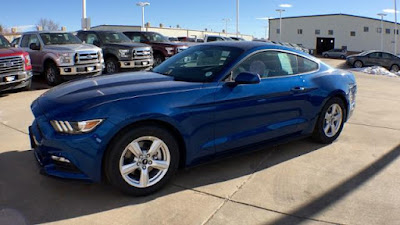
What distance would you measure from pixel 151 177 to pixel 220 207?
780 millimetres

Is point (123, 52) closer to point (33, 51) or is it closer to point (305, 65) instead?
point (33, 51)

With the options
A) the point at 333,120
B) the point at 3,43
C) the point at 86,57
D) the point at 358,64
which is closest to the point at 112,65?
the point at 86,57

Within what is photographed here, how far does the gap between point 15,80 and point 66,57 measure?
6.03ft

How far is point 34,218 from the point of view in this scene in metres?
3.33

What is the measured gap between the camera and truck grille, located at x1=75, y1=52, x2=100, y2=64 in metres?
11.2

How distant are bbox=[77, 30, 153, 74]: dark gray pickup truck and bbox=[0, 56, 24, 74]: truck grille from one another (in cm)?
401

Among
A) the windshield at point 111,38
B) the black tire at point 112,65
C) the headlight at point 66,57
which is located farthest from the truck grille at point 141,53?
the headlight at point 66,57

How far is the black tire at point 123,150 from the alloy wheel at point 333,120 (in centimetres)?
269

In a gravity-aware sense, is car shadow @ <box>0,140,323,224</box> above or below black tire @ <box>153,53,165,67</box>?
below

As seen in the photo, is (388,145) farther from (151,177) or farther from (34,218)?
(34,218)

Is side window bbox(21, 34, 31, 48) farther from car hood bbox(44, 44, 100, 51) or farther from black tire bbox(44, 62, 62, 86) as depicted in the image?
black tire bbox(44, 62, 62, 86)

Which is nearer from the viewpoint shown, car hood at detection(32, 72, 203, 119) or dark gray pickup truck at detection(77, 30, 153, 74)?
car hood at detection(32, 72, 203, 119)

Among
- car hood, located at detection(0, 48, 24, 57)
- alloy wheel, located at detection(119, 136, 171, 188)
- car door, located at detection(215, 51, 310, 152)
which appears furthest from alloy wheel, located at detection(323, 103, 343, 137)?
car hood, located at detection(0, 48, 24, 57)

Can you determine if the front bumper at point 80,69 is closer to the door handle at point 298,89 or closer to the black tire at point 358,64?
the door handle at point 298,89
